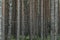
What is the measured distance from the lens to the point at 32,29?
229 cm

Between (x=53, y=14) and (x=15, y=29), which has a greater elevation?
(x=53, y=14)

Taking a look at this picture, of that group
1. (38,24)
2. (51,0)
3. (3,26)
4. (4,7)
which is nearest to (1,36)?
(3,26)

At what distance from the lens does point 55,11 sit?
7.48 feet

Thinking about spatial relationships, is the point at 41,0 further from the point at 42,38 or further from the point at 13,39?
the point at 13,39

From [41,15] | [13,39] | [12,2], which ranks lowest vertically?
[13,39]

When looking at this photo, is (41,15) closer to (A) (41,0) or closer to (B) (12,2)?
(A) (41,0)

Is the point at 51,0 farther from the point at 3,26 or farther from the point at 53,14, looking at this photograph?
the point at 3,26

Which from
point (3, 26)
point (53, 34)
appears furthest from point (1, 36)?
point (53, 34)

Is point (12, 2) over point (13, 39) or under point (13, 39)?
over

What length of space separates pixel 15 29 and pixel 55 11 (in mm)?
668

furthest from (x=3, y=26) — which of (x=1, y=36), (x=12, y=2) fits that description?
(x=12, y=2)

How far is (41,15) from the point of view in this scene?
7.47 ft

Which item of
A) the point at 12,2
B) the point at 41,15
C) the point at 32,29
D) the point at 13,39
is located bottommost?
the point at 13,39

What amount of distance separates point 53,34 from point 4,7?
0.85 metres
